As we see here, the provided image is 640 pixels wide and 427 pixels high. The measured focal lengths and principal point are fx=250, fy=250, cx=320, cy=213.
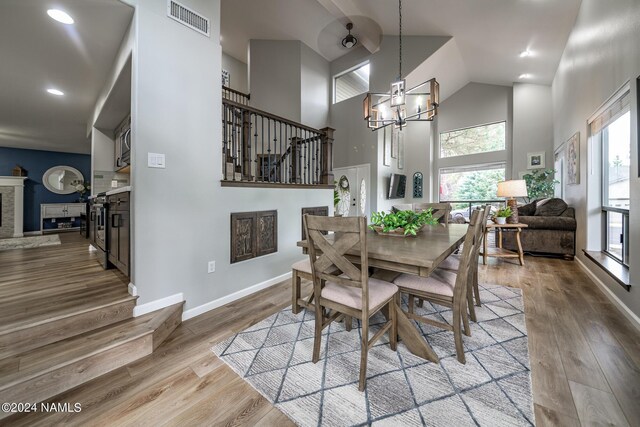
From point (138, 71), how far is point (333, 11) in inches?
182

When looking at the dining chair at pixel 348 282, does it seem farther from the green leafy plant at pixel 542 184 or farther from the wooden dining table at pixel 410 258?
the green leafy plant at pixel 542 184

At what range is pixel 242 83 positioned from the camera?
7125mm

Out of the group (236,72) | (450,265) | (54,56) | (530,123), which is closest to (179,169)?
(54,56)

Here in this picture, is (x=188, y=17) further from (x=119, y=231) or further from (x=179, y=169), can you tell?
(x=119, y=231)

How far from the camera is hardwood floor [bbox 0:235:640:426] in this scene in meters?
1.25

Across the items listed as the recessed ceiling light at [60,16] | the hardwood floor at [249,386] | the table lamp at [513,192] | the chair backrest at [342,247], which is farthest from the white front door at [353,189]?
the recessed ceiling light at [60,16]

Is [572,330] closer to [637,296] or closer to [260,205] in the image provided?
[637,296]

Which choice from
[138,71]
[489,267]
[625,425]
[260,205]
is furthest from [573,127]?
[138,71]

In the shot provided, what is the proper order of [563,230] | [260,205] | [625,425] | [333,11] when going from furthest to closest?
[333,11] → [563,230] → [260,205] → [625,425]

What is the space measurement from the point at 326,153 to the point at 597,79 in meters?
3.42

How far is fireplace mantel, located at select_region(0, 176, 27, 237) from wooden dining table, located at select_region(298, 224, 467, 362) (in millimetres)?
8063

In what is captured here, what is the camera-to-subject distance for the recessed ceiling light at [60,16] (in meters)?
2.06

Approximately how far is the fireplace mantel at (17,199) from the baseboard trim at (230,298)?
22.9 feet

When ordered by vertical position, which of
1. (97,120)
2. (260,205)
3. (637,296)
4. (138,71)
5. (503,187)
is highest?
(97,120)
